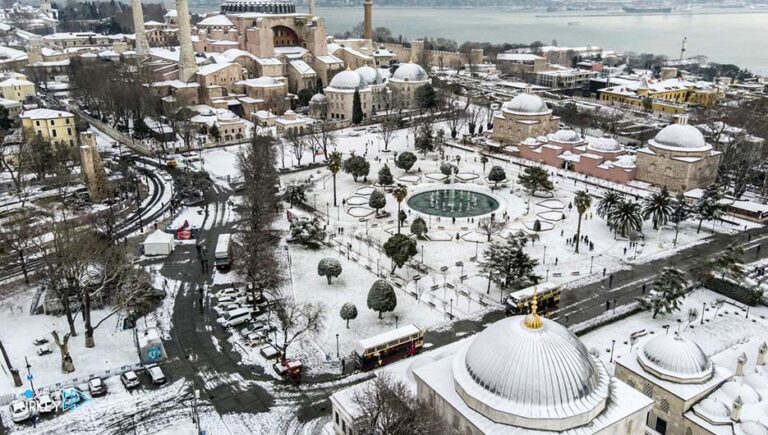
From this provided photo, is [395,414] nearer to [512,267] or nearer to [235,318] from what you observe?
[235,318]

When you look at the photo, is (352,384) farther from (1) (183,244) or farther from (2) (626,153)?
(2) (626,153)

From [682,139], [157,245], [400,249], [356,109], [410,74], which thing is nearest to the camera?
[400,249]

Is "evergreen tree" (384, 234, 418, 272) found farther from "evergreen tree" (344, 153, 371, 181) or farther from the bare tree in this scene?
"evergreen tree" (344, 153, 371, 181)

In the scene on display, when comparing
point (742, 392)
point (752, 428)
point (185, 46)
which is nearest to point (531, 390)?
point (752, 428)

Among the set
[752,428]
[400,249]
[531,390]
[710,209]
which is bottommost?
[752,428]

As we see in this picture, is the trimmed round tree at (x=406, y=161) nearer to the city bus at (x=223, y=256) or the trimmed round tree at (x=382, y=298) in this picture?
the city bus at (x=223, y=256)

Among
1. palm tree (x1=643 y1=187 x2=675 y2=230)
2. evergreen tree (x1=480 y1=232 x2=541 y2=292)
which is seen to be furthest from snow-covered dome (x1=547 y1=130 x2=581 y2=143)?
evergreen tree (x1=480 y1=232 x2=541 y2=292)
